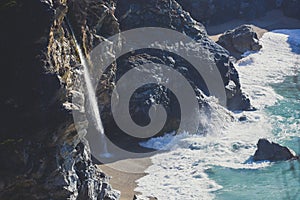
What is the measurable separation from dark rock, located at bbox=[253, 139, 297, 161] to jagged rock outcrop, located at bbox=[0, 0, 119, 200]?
11.8 metres

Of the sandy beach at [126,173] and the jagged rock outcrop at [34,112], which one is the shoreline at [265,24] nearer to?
the sandy beach at [126,173]

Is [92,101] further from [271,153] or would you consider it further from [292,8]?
[292,8]

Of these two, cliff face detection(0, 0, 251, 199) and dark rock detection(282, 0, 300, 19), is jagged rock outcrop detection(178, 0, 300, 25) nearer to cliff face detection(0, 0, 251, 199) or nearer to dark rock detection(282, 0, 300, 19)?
dark rock detection(282, 0, 300, 19)

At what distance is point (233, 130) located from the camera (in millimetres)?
32656

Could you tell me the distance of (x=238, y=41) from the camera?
5084 centimetres

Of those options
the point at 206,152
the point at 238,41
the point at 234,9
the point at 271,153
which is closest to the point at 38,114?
the point at 206,152

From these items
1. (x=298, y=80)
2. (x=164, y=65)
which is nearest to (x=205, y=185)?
(x=164, y=65)

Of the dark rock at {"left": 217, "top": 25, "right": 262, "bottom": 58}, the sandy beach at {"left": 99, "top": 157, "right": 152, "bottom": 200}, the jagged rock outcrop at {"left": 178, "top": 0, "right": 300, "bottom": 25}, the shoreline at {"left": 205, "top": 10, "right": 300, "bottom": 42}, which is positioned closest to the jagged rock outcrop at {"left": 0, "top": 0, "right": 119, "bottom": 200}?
the sandy beach at {"left": 99, "top": 157, "right": 152, "bottom": 200}

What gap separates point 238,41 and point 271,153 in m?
25.0

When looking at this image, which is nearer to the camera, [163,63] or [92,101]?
[92,101]

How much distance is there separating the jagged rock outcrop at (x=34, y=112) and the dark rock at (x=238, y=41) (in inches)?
Answer: 1324

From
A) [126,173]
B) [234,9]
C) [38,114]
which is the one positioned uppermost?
[234,9]

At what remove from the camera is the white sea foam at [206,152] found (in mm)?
24531

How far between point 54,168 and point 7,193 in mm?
1750
